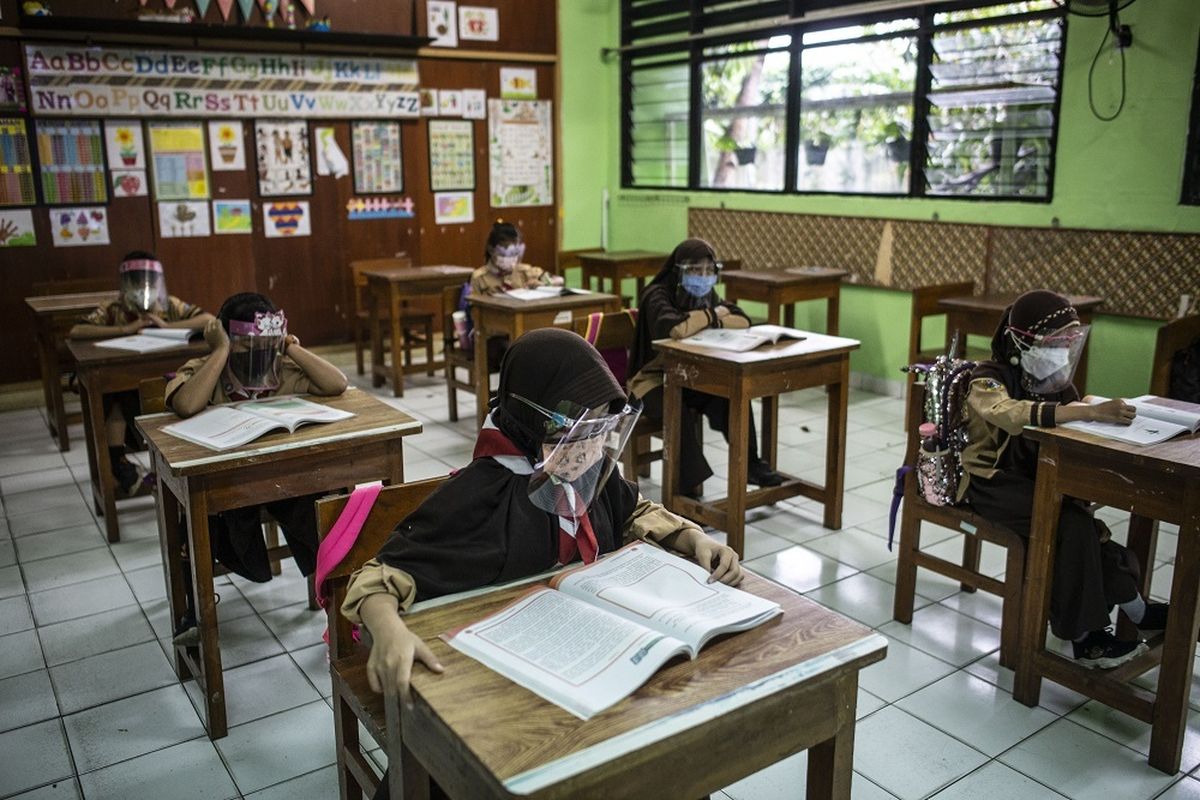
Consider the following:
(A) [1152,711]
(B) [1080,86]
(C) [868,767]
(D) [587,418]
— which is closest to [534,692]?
(D) [587,418]

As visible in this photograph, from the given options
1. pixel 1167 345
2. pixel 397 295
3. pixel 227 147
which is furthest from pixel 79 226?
pixel 1167 345

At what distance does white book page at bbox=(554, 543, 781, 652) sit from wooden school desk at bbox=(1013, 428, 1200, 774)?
126cm

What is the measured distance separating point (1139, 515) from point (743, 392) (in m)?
1.35

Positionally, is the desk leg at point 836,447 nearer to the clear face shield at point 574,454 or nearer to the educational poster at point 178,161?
the clear face shield at point 574,454

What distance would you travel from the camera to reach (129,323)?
4164mm

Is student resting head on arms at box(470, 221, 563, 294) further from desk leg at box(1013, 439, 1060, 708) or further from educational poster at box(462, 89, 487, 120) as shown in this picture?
desk leg at box(1013, 439, 1060, 708)

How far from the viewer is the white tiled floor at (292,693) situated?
7.48 feet

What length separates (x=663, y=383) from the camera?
13.1 ft

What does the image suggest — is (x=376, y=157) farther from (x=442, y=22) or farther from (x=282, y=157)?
(x=442, y=22)

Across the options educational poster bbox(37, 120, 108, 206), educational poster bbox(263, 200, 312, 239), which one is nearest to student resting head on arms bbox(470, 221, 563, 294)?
educational poster bbox(263, 200, 312, 239)

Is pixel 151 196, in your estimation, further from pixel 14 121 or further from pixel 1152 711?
pixel 1152 711

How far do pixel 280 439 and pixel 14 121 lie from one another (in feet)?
15.4

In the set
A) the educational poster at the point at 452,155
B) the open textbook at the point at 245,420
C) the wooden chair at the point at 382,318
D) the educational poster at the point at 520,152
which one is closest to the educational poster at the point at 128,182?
the wooden chair at the point at 382,318

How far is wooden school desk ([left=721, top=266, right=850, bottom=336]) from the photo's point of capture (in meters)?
5.79
